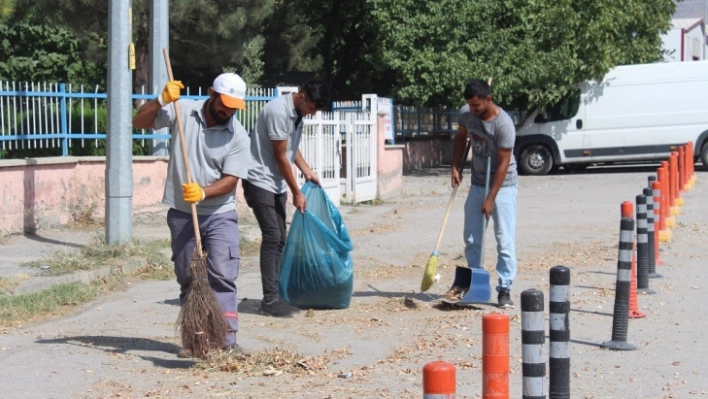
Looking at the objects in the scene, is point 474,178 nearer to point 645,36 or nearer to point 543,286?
point 543,286

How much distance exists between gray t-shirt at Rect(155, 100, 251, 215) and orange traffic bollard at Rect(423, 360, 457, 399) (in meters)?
3.55

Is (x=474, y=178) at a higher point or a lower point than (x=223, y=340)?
higher

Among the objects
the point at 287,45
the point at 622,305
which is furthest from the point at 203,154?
the point at 287,45

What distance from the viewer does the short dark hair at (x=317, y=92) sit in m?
7.96

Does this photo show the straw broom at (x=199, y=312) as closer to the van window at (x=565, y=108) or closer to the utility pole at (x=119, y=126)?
the utility pole at (x=119, y=126)

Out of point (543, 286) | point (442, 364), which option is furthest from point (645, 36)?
point (442, 364)

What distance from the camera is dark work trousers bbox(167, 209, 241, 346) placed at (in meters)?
6.63

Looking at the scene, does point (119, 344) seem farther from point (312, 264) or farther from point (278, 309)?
point (312, 264)

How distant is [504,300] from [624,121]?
60.2 feet

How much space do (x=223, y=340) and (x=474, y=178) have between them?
10.4 ft

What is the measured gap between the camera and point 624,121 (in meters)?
26.0

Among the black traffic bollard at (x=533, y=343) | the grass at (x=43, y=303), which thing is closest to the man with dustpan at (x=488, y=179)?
the grass at (x=43, y=303)

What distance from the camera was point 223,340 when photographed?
649 centimetres

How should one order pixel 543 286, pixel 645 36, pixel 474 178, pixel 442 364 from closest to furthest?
pixel 442 364 < pixel 474 178 < pixel 543 286 < pixel 645 36
